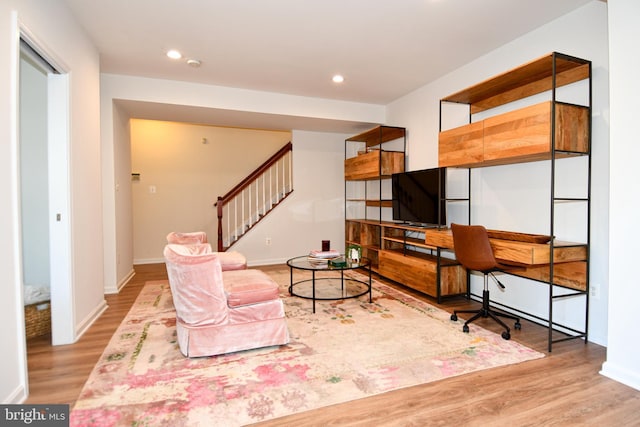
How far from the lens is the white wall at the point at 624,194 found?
2104 millimetres

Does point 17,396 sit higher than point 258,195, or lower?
lower

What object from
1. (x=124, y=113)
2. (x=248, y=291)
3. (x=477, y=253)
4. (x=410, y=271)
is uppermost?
(x=124, y=113)

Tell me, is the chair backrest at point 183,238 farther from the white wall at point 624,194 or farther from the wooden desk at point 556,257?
the white wall at point 624,194

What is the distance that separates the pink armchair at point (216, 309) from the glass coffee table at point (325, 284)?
88cm

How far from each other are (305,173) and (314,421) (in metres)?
4.99

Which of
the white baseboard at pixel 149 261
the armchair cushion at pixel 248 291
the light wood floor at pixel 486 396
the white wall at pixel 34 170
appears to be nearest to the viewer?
the light wood floor at pixel 486 396

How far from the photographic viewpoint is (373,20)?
3.06 m

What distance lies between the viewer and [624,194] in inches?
84.9

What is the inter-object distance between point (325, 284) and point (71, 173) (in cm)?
309

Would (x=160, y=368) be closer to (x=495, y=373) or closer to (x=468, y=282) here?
(x=495, y=373)

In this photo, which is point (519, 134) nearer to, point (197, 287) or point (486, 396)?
point (486, 396)

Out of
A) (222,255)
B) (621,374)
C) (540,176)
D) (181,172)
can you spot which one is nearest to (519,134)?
(540,176)

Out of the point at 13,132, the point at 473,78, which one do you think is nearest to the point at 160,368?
the point at 13,132

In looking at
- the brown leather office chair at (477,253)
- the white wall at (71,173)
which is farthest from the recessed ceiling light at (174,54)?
the brown leather office chair at (477,253)
